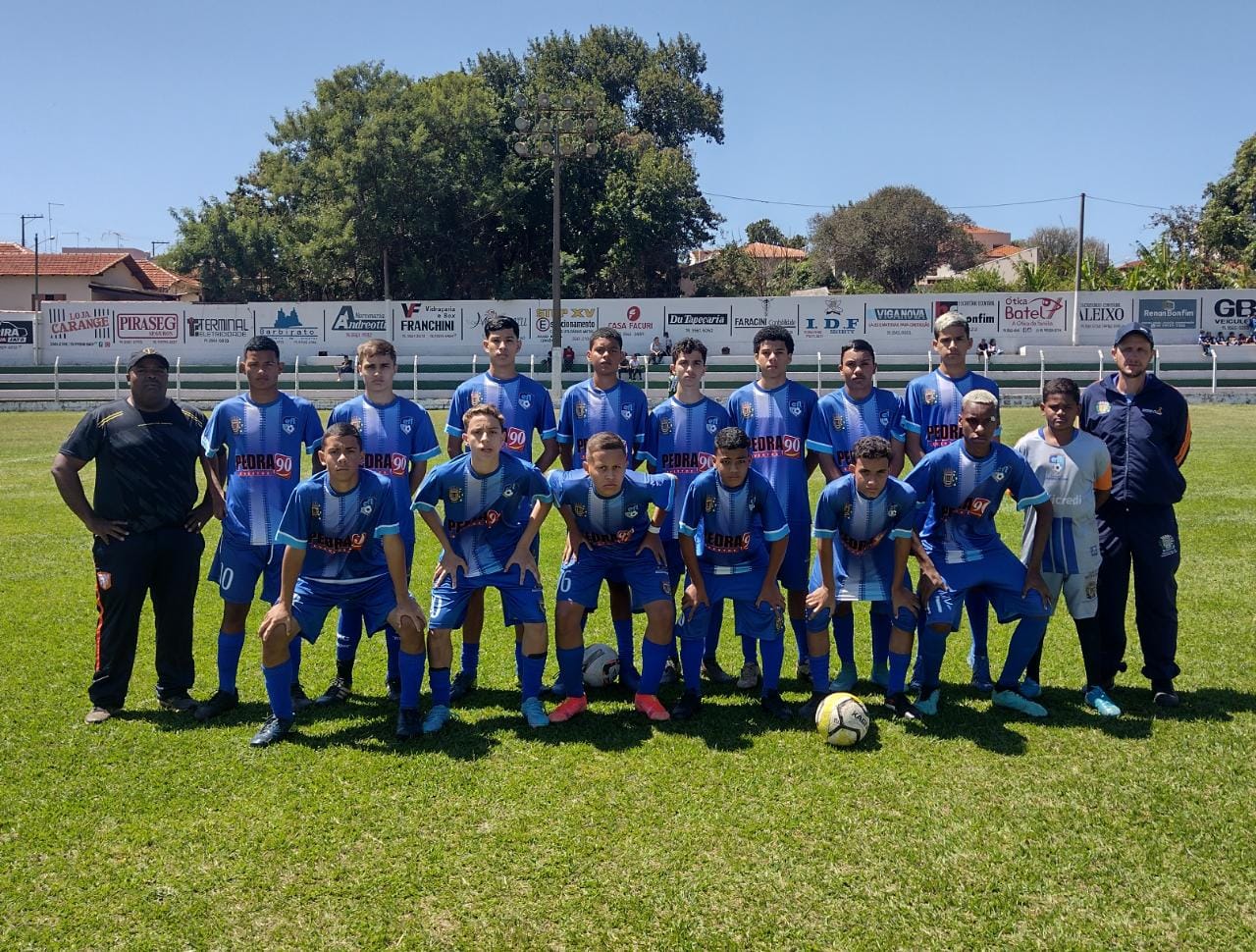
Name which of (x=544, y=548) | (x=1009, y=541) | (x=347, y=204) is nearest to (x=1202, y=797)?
(x=1009, y=541)

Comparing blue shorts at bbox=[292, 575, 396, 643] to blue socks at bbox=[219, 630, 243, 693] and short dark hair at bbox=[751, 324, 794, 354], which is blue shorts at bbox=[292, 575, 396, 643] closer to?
blue socks at bbox=[219, 630, 243, 693]

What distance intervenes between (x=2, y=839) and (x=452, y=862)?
1936mm

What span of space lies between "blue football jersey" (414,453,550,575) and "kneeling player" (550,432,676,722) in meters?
0.25

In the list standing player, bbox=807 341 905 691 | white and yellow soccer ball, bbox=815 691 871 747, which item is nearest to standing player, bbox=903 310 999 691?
standing player, bbox=807 341 905 691

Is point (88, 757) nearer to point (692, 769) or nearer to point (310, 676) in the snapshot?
point (310, 676)

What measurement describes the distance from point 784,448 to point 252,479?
3296mm

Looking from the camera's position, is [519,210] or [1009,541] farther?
[519,210]

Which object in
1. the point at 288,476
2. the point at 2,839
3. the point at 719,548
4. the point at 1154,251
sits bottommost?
the point at 2,839

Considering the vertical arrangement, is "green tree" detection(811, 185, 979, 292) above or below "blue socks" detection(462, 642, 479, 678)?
above

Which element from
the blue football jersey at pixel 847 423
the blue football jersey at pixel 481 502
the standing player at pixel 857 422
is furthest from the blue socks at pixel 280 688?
the blue football jersey at pixel 847 423

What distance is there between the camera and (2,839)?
417 centimetres

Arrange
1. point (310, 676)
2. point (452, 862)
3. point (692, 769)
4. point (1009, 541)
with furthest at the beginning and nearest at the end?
point (1009, 541) → point (310, 676) → point (692, 769) → point (452, 862)

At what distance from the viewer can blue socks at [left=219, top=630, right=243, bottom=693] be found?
5.72m

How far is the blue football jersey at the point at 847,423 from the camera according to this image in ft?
21.0
